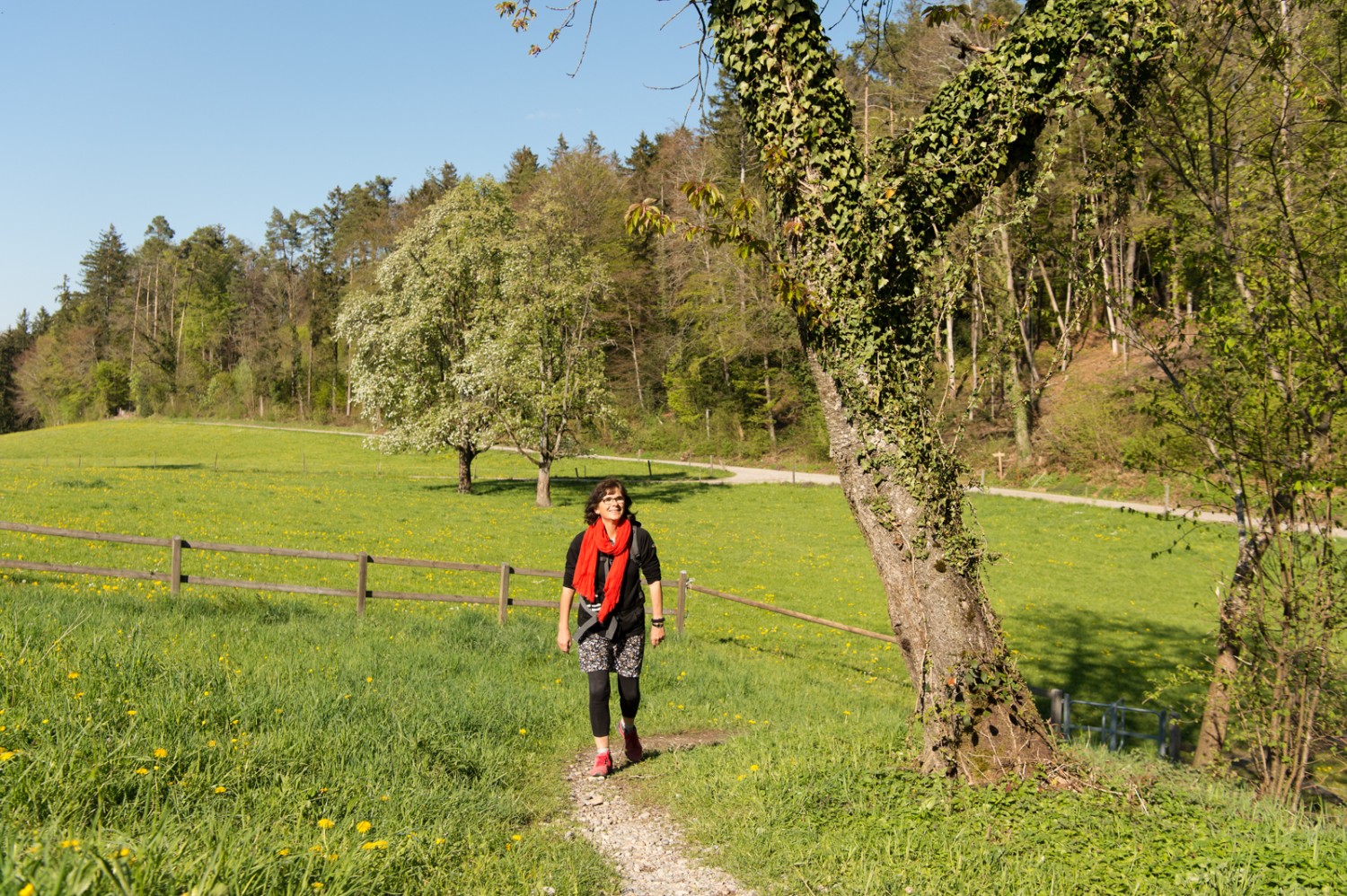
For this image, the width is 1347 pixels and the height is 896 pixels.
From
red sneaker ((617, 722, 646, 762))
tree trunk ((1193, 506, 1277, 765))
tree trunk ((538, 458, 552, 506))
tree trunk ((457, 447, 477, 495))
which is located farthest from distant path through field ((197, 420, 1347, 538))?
red sneaker ((617, 722, 646, 762))

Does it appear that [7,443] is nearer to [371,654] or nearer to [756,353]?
[756,353]

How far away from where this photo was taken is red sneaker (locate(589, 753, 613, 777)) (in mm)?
5988

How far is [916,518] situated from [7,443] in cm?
6763

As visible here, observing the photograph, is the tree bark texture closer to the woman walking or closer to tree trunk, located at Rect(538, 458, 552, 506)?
the woman walking

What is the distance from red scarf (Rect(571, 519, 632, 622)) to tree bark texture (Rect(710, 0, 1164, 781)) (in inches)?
69.3

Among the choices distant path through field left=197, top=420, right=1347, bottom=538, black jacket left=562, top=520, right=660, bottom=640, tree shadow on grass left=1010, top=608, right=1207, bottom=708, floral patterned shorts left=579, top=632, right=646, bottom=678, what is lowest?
tree shadow on grass left=1010, top=608, right=1207, bottom=708

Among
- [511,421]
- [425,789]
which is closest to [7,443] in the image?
[511,421]

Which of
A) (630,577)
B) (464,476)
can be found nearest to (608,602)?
(630,577)

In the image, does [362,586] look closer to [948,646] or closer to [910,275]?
[948,646]

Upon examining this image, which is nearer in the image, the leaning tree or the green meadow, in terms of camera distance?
the green meadow

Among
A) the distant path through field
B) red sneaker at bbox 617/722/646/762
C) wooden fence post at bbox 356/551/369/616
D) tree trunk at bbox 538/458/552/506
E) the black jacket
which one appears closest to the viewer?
the black jacket

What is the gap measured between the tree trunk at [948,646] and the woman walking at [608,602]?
5.65ft

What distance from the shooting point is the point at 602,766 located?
19.7ft

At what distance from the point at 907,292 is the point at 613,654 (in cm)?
324
